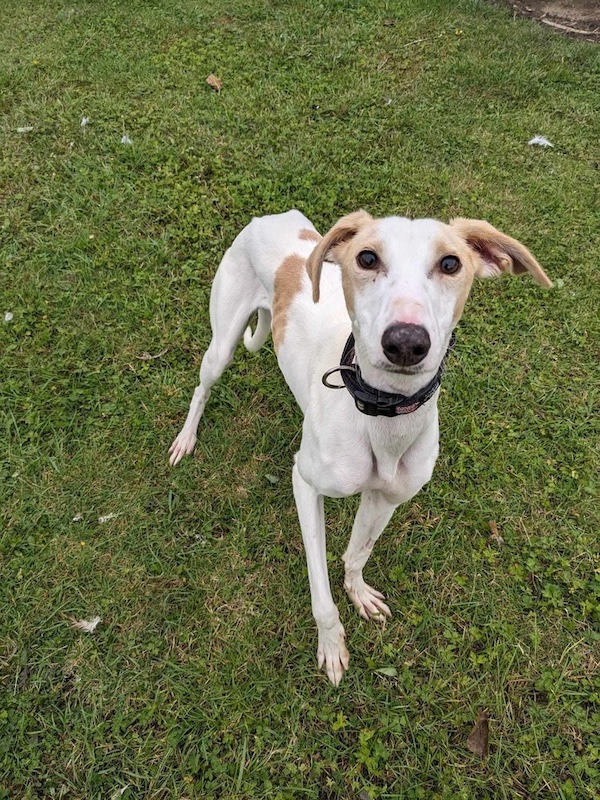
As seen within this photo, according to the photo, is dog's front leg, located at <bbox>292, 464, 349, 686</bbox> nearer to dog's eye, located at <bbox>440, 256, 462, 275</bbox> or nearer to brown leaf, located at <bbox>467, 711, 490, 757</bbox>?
brown leaf, located at <bbox>467, 711, 490, 757</bbox>

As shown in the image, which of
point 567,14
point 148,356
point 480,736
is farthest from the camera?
point 567,14

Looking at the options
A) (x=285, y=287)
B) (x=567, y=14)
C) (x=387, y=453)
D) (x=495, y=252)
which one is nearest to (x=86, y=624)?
(x=387, y=453)

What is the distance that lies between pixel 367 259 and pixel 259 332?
1.86 meters

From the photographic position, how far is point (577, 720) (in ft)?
9.98

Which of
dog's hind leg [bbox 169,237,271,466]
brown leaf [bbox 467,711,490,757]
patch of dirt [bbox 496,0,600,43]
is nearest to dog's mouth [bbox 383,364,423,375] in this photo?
dog's hind leg [bbox 169,237,271,466]

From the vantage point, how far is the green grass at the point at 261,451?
2.99 m

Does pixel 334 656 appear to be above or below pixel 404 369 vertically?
below

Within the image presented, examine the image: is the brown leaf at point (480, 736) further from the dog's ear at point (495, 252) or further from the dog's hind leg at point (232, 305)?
the dog's hind leg at point (232, 305)

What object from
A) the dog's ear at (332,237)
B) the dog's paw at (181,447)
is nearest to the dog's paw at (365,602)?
the dog's paw at (181,447)

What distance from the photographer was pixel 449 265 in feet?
6.82

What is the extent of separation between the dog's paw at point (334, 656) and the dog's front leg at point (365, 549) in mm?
273

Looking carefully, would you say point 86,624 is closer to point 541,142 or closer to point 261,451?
point 261,451

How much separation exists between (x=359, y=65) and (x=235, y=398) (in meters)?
4.79

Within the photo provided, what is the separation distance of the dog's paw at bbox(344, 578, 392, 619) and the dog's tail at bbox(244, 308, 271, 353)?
1.66m
